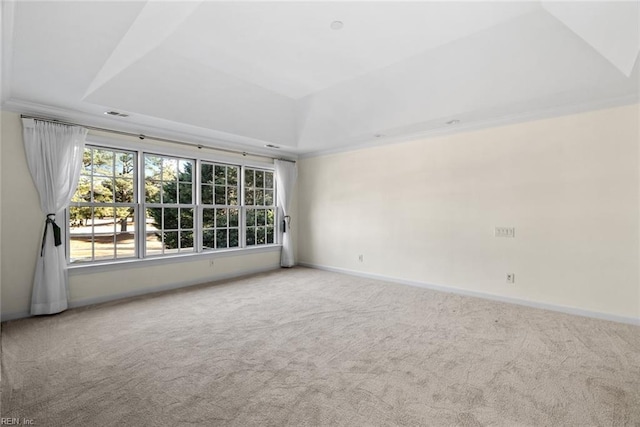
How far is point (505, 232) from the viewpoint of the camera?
4195mm

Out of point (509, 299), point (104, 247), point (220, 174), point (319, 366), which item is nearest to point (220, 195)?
point (220, 174)

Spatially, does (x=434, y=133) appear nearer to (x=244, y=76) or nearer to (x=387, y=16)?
(x=387, y=16)

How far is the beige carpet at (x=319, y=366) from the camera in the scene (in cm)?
195

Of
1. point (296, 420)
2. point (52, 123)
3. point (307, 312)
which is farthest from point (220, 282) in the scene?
point (296, 420)

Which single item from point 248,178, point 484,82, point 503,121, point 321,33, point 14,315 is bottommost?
point 14,315

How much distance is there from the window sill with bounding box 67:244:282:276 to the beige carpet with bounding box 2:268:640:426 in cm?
52

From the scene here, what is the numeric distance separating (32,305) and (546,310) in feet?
20.3

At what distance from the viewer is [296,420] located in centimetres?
189

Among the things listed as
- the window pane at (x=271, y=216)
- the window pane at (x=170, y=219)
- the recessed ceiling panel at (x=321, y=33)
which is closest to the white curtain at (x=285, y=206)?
the window pane at (x=271, y=216)

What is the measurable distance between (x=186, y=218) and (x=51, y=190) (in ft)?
5.81

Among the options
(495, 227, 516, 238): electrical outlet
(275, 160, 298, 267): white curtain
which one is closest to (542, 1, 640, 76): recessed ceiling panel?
(495, 227, 516, 238): electrical outlet

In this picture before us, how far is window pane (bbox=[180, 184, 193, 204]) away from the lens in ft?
16.7

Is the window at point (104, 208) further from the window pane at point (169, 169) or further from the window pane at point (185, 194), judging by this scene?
the window pane at point (185, 194)

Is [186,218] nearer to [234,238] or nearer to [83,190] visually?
[234,238]
